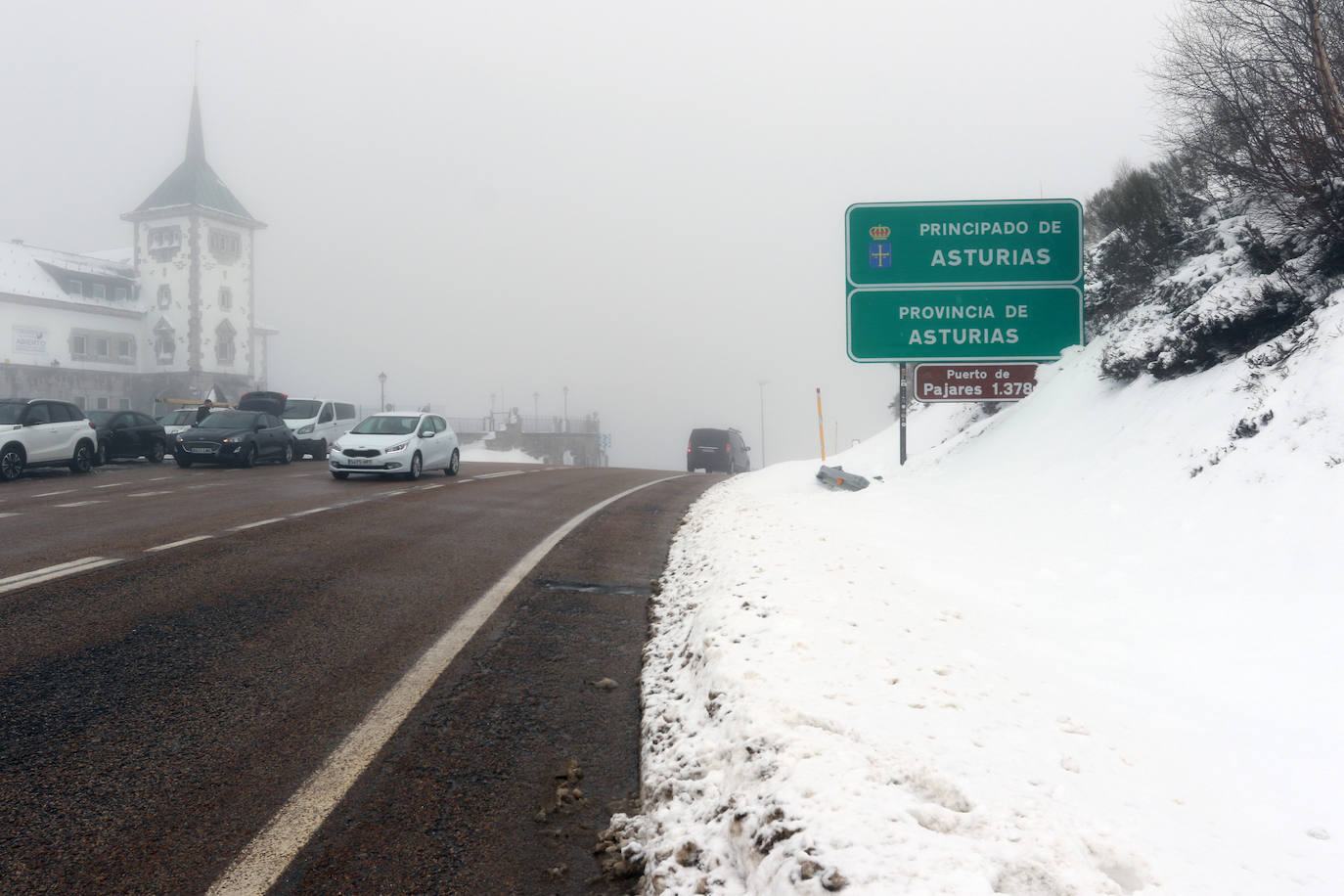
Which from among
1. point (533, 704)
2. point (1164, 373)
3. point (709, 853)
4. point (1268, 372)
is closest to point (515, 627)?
point (533, 704)

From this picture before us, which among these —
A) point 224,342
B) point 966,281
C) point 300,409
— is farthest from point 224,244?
point 966,281

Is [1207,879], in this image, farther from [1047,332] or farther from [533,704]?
[1047,332]

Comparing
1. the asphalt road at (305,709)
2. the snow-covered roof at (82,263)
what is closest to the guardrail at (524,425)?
the snow-covered roof at (82,263)

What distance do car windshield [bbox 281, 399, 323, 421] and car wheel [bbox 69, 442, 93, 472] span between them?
6669 millimetres

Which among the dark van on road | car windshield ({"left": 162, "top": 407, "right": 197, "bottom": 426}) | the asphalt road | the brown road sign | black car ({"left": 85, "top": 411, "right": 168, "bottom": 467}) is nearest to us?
the asphalt road

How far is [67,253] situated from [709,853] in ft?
279

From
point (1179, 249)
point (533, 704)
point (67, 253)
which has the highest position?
point (67, 253)

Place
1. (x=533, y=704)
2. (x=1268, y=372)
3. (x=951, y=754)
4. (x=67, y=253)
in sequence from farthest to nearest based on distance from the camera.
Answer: (x=67, y=253), (x=1268, y=372), (x=533, y=704), (x=951, y=754)

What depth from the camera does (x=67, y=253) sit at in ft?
227

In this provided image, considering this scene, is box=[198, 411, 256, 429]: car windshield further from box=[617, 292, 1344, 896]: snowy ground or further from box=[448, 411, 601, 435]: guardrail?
box=[448, 411, 601, 435]: guardrail

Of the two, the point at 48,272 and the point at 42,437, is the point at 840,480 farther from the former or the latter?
the point at 48,272

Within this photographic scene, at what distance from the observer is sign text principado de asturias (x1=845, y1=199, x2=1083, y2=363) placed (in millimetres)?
12609

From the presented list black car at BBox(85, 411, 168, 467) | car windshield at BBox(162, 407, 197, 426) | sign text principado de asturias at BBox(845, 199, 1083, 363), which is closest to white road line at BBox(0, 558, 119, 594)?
sign text principado de asturias at BBox(845, 199, 1083, 363)

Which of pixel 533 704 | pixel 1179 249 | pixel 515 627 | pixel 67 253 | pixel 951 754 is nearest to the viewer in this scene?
pixel 951 754
